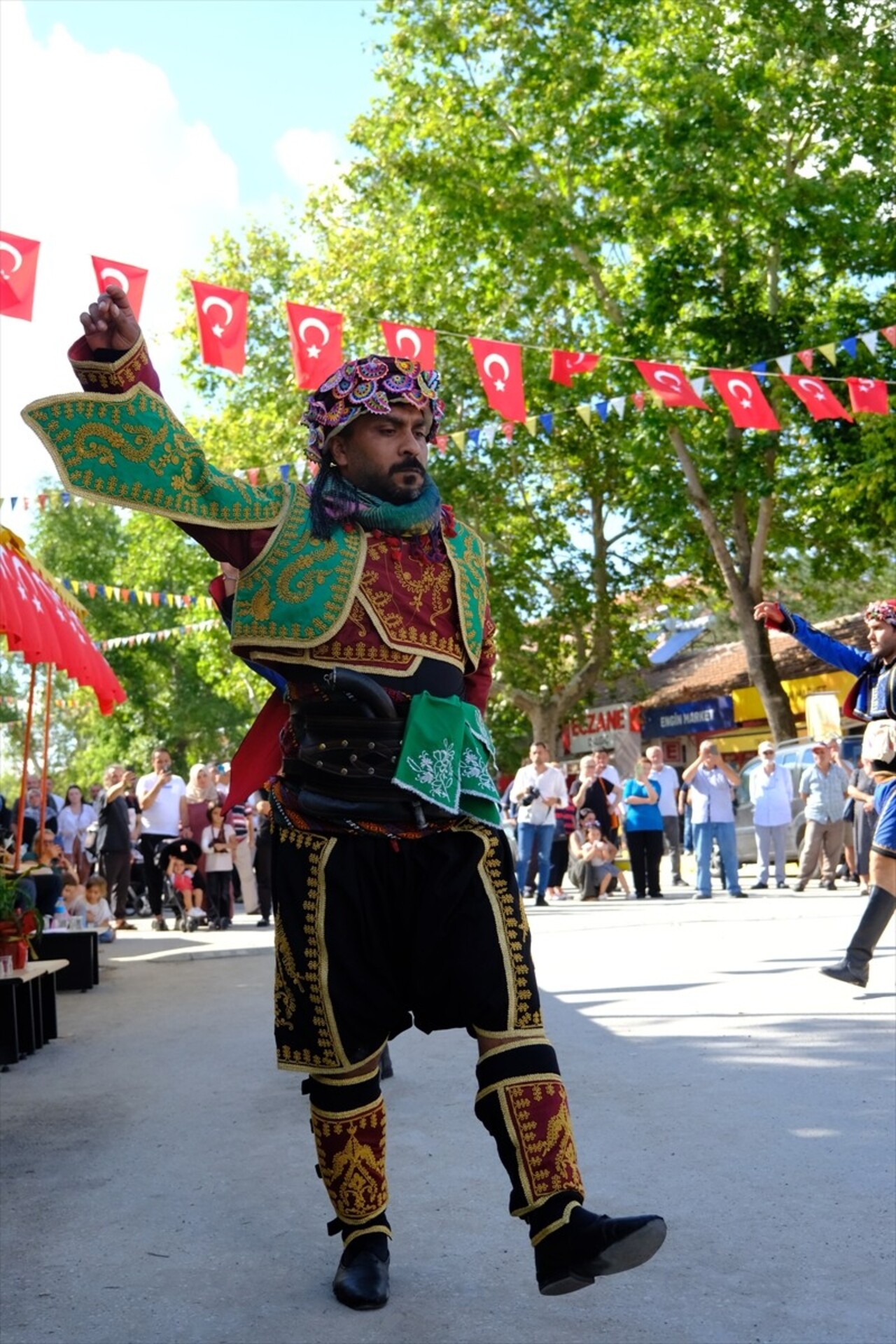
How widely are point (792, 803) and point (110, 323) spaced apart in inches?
754

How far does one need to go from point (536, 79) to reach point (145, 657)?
33.9 metres

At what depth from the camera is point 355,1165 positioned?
4000 millimetres

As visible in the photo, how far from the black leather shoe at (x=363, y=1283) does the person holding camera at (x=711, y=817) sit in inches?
573

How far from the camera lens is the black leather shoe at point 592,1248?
3346mm

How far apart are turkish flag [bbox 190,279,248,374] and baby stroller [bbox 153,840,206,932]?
231 inches

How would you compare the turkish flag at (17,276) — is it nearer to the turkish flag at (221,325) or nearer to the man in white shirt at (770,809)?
the turkish flag at (221,325)

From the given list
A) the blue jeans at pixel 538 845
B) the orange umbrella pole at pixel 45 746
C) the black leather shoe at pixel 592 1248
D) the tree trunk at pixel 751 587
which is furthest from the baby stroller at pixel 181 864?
the black leather shoe at pixel 592 1248

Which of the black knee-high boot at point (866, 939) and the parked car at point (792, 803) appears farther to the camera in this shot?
the parked car at point (792, 803)

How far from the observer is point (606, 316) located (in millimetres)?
31203

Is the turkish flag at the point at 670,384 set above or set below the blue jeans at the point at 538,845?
above

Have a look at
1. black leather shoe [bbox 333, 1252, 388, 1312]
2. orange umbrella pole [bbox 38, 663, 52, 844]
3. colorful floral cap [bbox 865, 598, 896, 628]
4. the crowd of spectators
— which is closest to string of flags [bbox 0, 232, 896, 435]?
orange umbrella pole [bbox 38, 663, 52, 844]

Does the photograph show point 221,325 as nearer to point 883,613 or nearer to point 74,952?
point 74,952

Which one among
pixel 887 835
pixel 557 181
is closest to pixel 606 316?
pixel 557 181

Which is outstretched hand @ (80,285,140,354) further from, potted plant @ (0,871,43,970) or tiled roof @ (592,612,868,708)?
tiled roof @ (592,612,868,708)
